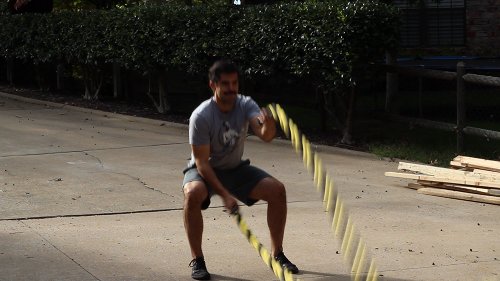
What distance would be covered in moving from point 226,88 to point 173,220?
235cm

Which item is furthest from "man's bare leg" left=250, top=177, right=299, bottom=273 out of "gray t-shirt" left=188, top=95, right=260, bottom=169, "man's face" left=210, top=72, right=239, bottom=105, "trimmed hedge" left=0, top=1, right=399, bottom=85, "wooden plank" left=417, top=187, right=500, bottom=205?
"trimmed hedge" left=0, top=1, right=399, bottom=85

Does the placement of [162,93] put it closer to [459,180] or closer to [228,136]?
[459,180]

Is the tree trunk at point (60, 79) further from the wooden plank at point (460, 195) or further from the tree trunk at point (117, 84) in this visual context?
the wooden plank at point (460, 195)

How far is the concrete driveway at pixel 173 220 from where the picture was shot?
7.25 m

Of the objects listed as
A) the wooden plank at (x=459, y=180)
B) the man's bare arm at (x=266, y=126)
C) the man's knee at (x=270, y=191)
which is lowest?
the wooden plank at (x=459, y=180)

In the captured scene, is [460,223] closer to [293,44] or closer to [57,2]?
[293,44]

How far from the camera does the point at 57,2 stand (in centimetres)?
2200

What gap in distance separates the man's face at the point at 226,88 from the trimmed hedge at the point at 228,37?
5.75 m

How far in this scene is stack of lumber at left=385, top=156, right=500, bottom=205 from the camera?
379 inches

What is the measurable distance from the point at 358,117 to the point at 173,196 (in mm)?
6095

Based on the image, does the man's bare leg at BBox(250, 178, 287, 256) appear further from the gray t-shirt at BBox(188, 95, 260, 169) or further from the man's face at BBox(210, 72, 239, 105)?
the man's face at BBox(210, 72, 239, 105)

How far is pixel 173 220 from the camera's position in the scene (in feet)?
29.1

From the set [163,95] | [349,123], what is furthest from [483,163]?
[163,95]

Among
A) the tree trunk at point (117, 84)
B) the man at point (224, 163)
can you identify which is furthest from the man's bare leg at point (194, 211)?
the tree trunk at point (117, 84)
